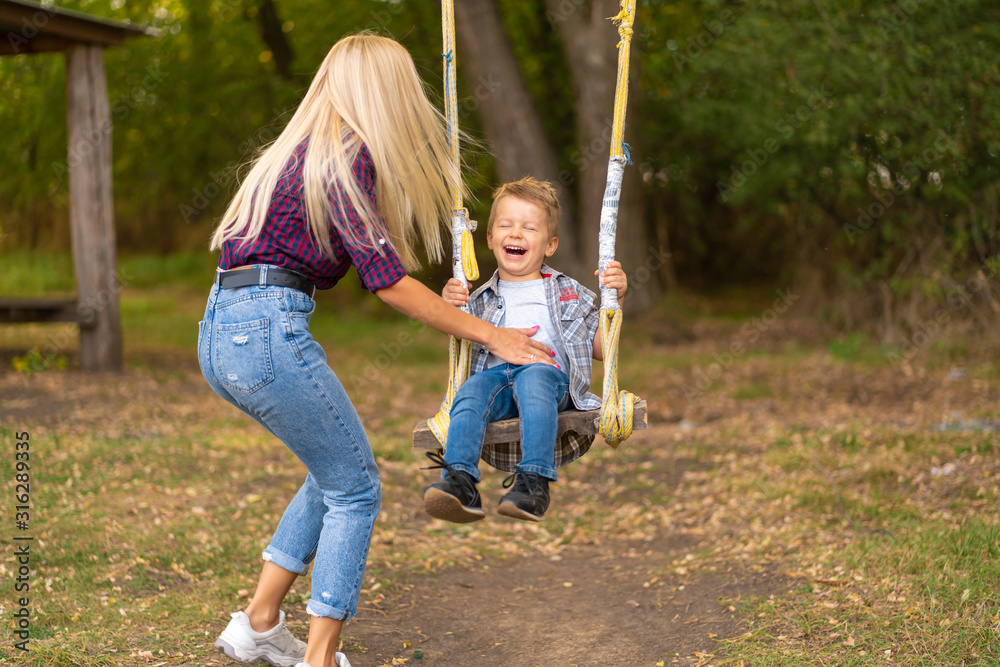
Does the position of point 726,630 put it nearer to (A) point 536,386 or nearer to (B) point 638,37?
(A) point 536,386

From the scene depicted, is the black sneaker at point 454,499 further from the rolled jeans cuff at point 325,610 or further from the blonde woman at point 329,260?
the rolled jeans cuff at point 325,610

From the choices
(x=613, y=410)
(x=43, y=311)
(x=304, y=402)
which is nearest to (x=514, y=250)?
(x=613, y=410)

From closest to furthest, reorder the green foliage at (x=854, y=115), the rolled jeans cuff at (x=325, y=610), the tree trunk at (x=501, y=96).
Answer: the rolled jeans cuff at (x=325, y=610)
the green foliage at (x=854, y=115)
the tree trunk at (x=501, y=96)

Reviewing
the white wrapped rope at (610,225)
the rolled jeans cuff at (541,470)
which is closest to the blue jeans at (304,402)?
the rolled jeans cuff at (541,470)

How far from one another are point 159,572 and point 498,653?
1.60 metres

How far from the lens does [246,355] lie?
258cm

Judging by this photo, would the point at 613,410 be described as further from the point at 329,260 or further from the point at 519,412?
the point at 329,260

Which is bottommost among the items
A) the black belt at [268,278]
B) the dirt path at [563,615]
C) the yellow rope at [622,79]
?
the dirt path at [563,615]

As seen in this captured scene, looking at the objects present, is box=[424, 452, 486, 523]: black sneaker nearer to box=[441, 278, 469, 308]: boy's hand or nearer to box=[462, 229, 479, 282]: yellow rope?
box=[441, 278, 469, 308]: boy's hand

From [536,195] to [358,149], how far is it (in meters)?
1.02

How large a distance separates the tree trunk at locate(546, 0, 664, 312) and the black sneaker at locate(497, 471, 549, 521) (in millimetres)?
7549

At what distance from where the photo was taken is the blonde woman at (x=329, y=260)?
2.58 metres

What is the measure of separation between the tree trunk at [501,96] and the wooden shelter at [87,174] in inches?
147

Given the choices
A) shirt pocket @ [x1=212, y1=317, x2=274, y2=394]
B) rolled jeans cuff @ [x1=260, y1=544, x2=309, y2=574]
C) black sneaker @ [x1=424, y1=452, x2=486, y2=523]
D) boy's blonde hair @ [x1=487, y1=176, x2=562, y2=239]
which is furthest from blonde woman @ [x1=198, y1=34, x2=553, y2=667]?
boy's blonde hair @ [x1=487, y1=176, x2=562, y2=239]
